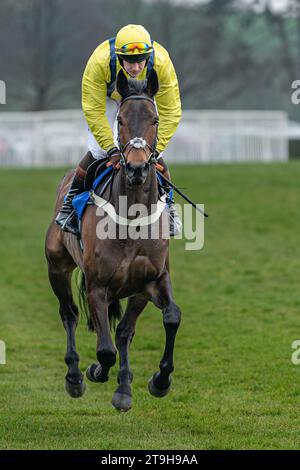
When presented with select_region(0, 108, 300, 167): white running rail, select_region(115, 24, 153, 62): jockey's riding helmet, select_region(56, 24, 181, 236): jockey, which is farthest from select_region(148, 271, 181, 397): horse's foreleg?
select_region(0, 108, 300, 167): white running rail

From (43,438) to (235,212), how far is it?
12718 millimetres

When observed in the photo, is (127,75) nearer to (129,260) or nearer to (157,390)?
(129,260)

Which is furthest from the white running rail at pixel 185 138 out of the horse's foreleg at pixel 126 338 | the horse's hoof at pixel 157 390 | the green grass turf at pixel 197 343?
the horse's hoof at pixel 157 390

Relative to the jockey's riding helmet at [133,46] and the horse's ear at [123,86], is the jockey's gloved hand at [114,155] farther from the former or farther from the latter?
the jockey's riding helmet at [133,46]

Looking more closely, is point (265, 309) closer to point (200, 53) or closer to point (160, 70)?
point (160, 70)

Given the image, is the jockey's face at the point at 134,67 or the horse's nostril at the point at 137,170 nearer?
the horse's nostril at the point at 137,170

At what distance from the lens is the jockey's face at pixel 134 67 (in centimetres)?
705

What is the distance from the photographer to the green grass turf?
7121 millimetres

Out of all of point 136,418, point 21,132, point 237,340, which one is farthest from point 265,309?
point 21,132

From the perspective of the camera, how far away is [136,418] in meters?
7.53

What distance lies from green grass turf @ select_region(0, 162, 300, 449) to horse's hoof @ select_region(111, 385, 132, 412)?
0.63ft

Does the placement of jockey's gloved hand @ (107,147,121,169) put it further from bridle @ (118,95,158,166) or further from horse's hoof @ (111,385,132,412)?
horse's hoof @ (111,385,132,412)

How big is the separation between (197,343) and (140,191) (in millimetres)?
4242

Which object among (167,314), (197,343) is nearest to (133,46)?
(167,314)
